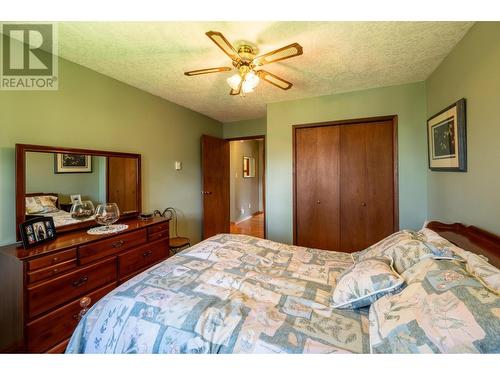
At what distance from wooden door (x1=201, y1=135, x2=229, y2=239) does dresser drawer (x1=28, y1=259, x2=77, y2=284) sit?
7.03 feet

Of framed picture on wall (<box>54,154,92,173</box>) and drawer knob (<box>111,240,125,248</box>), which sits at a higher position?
framed picture on wall (<box>54,154,92,173</box>)

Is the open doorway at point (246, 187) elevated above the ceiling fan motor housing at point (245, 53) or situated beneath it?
situated beneath

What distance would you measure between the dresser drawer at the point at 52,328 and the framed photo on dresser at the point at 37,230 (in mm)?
516

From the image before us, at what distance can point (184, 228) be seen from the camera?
3.36m

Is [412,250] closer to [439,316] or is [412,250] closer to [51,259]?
[439,316]

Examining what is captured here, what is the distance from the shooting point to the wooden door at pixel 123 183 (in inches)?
89.0

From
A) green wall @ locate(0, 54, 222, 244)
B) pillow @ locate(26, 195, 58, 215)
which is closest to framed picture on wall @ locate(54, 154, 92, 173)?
green wall @ locate(0, 54, 222, 244)

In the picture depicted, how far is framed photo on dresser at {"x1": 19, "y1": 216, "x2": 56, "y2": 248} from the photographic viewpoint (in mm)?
1460

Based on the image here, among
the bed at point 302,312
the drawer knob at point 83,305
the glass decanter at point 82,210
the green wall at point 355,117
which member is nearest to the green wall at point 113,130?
the glass decanter at point 82,210

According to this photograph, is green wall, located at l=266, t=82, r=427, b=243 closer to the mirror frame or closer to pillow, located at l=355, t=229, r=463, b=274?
pillow, located at l=355, t=229, r=463, b=274

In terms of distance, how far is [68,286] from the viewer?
1.55 metres

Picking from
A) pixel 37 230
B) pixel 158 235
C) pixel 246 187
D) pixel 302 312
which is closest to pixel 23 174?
pixel 37 230

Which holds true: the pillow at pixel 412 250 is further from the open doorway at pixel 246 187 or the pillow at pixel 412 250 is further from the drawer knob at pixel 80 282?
the open doorway at pixel 246 187

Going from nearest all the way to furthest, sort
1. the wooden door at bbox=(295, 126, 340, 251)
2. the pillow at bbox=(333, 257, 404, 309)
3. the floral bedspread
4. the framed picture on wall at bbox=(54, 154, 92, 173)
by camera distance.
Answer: the floral bedspread → the pillow at bbox=(333, 257, 404, 309) → the framed picture on wall at bbox=(54, 154, 92, 173) → the wooden door at bbox=(295, 126, 340, 251)
